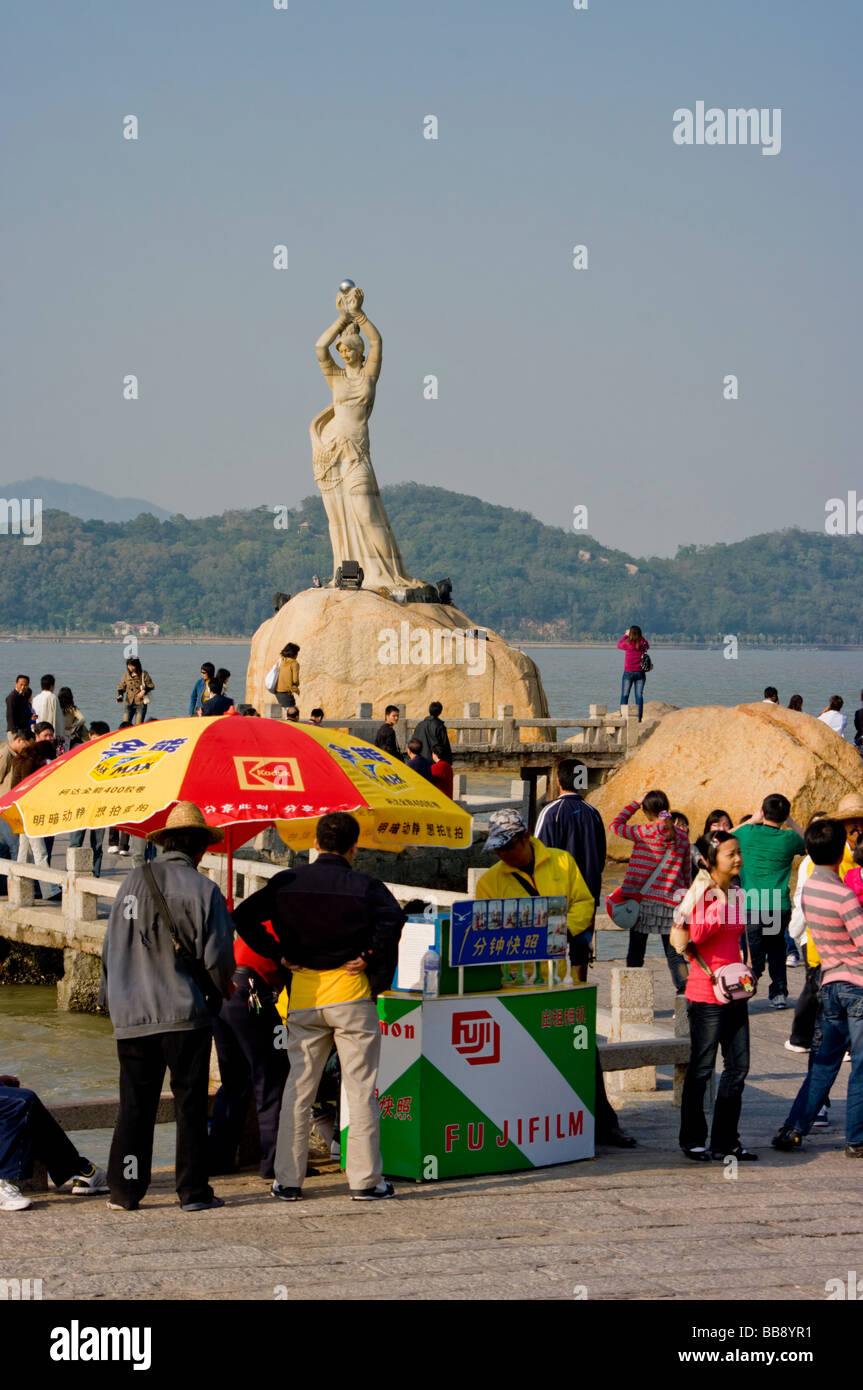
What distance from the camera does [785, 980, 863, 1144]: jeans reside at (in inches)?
Answer: 311

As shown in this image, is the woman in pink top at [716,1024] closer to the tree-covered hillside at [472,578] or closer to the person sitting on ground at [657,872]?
the person sitting on ground at [657,872]

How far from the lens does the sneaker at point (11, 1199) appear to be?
657 centimetres

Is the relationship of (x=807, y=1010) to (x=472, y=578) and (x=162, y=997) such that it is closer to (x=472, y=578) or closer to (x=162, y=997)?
(x=162, y=997)

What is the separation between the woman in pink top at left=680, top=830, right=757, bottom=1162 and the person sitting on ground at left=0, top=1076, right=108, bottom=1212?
110 inches

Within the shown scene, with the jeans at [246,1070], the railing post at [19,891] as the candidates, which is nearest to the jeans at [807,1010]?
the jeans at [246,1070]

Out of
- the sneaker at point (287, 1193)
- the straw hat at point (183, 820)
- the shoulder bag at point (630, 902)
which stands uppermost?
the straw hat at point (183, 820)

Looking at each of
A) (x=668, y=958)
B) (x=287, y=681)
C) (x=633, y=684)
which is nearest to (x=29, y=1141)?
(x=668, y=958)

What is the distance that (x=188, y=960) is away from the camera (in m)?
6.74

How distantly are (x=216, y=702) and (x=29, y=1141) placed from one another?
501 inches

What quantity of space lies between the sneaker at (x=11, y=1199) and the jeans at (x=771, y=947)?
6256 mm

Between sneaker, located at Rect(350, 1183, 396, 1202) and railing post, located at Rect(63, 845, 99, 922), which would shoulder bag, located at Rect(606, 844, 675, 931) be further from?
railing post, located at Rect(63, 845, 99, 922)

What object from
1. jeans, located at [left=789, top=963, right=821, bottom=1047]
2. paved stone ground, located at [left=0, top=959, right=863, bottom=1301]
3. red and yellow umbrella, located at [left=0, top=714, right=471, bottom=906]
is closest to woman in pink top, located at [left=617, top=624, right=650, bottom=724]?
jeans, located at [left=789, top=963, right=821, bottom=1047]
